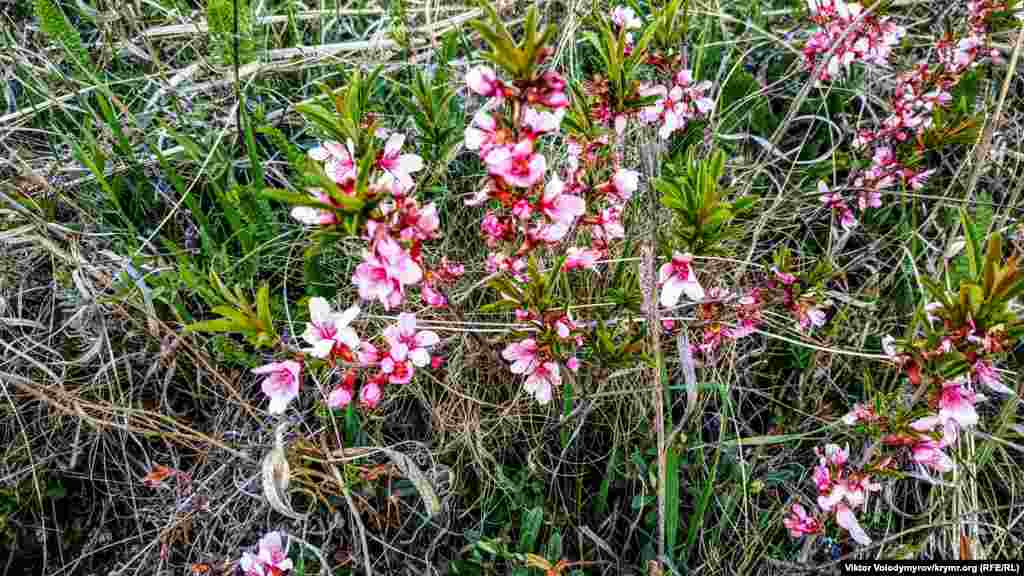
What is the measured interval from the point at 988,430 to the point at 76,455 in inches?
114

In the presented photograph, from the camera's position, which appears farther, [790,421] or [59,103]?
[59,103]

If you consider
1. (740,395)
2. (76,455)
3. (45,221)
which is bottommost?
(76,455)

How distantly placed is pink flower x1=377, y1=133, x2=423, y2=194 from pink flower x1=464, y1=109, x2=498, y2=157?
205mm

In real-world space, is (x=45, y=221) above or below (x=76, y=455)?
above

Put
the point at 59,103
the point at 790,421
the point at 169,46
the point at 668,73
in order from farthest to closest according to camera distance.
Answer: the point at 169,46 → the point at 59,103 → the point at 790,421 → the point at 668,73

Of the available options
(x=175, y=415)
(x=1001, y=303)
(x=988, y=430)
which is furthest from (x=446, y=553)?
(x=988, y=430)

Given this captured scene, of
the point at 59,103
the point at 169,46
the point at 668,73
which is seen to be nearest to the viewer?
the point at 668,73

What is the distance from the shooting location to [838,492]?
1.77 meters

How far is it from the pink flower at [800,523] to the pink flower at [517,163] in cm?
124

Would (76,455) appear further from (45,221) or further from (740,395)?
(740,395)

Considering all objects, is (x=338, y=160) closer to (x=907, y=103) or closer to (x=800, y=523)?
(x=800, y=523)

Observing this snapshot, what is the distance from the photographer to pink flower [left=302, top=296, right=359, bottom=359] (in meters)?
1.54

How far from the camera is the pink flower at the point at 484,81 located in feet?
4.43

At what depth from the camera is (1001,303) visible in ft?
4.54
